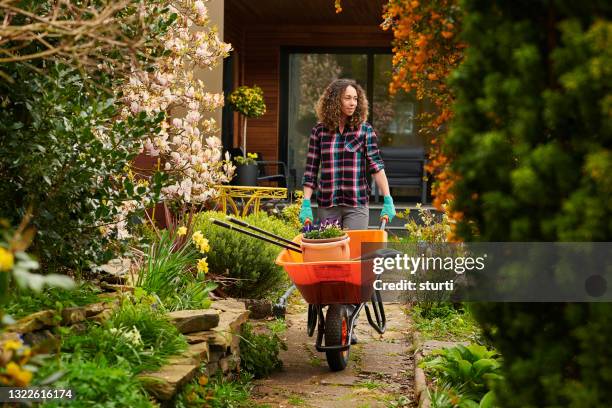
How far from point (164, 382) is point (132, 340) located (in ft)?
1.00

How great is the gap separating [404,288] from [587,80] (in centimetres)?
558

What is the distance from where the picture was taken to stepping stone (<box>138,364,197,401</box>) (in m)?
3.62

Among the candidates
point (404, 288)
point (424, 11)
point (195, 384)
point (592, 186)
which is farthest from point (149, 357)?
point (404, 288)

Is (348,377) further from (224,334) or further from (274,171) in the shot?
(274,171)

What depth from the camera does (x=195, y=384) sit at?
410 centimetres

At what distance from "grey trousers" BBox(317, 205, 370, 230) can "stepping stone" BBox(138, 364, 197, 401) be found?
258 centimetres

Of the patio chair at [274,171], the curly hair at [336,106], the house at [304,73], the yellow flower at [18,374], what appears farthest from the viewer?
the house at [304,73]

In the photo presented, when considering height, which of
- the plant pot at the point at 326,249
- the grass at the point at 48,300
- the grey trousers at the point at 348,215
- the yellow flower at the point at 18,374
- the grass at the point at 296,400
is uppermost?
the grey trousers at the point at 348,215

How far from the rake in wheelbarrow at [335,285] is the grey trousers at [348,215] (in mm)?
493

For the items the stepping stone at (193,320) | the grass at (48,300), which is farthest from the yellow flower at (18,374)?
the stepping stone at (193,320)

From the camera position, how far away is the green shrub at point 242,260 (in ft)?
22.0

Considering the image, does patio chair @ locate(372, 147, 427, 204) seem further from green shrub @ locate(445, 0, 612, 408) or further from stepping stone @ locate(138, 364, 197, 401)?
green shrub @ locate(445, 0, 612, 408)

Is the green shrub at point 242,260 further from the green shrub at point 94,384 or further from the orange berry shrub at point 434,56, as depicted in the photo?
the orange berry shrub at point 434,56

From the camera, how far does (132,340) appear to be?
383 cm
